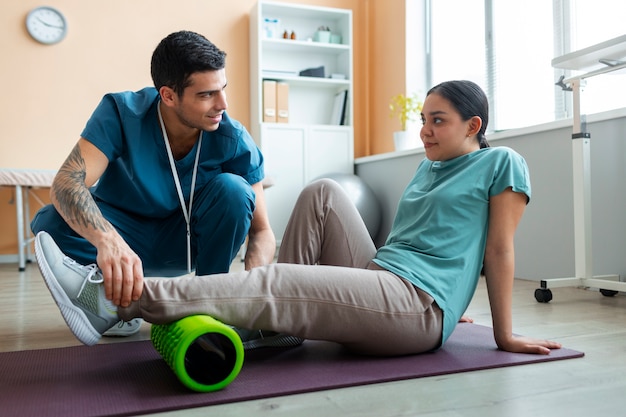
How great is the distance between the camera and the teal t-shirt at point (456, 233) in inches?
50.3

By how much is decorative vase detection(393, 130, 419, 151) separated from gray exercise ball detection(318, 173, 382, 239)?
1.22ft

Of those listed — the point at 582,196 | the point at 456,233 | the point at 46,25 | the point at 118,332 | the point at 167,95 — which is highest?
the point at 46,25

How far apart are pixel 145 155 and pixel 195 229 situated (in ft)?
0.81

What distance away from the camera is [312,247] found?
147 cm

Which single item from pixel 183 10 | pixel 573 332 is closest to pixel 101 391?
pixel 573 332

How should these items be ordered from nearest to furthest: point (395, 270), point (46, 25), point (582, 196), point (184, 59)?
point (395, 270), point (184, 59), point (582, 196), point (46, 25)

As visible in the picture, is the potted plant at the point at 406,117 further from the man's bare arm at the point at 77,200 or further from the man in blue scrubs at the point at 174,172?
the man's bare arm at the point at 77,200

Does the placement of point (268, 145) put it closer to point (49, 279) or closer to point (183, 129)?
point (183, 129)

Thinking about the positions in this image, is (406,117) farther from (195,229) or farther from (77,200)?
(77,200)

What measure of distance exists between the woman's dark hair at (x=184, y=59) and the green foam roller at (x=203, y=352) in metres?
0.68

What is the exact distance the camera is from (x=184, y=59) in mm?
1480

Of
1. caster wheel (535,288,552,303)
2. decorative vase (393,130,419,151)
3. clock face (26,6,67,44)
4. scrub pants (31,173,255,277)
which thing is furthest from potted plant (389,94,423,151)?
scrub pants (31,173,255,277)

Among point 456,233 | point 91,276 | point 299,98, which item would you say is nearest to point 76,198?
point 91,276

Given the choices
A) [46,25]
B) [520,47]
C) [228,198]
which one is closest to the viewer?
[228,198]
